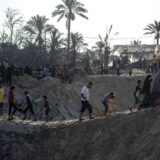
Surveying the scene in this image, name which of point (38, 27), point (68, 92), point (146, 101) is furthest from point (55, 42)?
point (146, 101)

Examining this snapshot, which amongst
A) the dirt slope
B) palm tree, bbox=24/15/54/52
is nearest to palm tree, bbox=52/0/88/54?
palm tree, bbox=24/15/54/52

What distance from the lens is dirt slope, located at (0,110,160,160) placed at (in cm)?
1571

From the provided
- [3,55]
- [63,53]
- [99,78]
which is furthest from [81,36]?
[99,78]

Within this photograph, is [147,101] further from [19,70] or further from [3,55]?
[3,55]

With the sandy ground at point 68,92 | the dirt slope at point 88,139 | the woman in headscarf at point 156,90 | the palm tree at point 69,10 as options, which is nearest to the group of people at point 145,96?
the woman in headscarf at point 156,90

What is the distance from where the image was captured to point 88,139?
18.2 m

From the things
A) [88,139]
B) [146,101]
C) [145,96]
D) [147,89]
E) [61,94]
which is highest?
[147,89]

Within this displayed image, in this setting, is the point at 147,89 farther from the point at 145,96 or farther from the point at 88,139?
the point at 88,139

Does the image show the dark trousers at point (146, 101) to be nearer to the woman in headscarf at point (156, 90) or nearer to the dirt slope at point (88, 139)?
the woman in headscarf at point (156, 90)

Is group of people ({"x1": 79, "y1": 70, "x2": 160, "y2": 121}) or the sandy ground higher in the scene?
group of people ({"x1": 79, "y1": 70, "x2": 160, "y2": 121})

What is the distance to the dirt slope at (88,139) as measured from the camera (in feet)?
51.5

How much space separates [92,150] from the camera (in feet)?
57.2

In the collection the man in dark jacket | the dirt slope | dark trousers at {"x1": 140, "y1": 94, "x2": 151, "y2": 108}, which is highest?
the man in dark jacket

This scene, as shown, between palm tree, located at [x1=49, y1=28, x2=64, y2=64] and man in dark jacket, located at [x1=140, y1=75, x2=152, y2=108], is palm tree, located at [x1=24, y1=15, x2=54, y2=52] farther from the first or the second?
man in dark jacket, located at [x1=140, y1=75, x2=152, y2=108]
